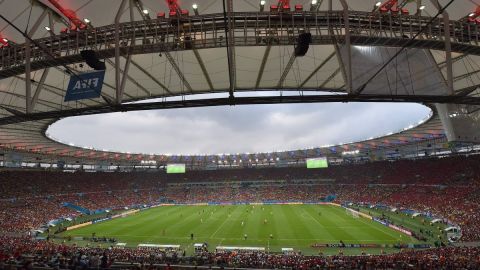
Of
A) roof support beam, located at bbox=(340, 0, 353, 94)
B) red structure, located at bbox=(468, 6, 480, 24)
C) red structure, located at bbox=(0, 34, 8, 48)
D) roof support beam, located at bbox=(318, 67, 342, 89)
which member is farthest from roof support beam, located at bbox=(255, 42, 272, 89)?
red structure, located at bbox=(0, 34, 8, 48)

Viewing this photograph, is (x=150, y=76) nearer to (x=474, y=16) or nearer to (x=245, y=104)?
(x=245, y=104)

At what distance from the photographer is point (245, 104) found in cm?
1480

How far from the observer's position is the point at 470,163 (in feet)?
185

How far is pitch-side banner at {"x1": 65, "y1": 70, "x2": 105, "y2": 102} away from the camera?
45.6 feet

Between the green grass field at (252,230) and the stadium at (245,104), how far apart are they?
0.41 m

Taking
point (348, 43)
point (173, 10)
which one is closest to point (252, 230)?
point (348, 43)

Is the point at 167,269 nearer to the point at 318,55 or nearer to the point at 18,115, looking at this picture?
the point at 18,115

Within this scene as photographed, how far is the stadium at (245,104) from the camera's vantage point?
14555 mm

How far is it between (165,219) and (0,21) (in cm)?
4245

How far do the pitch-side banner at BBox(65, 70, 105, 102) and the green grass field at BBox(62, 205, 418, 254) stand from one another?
22861mm

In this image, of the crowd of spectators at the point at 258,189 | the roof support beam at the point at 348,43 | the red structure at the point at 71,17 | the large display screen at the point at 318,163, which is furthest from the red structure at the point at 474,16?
the large display screen at the point at 318,163

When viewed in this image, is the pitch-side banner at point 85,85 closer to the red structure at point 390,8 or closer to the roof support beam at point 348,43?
the roof support beam at point 348,43

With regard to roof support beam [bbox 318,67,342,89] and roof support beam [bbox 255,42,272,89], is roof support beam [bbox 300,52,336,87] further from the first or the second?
roof support beam [bbox 255,42,272,89]

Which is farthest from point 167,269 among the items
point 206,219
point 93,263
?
point 206,219
